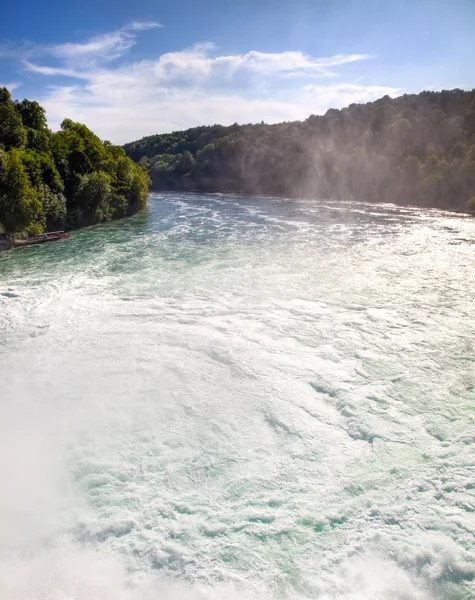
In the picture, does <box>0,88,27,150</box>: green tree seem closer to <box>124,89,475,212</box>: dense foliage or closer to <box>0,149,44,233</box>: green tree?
<box>0,149,44,233</box>: green tree

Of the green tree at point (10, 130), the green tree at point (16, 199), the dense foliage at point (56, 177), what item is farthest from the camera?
the green tree at point (10, 130)

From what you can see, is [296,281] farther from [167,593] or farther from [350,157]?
[350,157]

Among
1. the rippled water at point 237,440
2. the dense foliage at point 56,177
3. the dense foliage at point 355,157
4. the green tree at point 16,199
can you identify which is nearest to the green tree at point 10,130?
the dense foliage at point 56,177

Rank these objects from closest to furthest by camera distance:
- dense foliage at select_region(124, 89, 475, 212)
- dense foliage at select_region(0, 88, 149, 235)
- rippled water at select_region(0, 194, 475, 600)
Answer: rippled water at select_region(0, 194, 475, 600) < dense foliage at select_region(0, 88, 149, 235) < dense foliage at select_region(124, 89, 475, 212)

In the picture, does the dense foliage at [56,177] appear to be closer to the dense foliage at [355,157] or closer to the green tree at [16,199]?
the green tree at [16,199]

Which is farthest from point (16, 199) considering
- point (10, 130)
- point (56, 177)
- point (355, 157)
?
point (355, 157)

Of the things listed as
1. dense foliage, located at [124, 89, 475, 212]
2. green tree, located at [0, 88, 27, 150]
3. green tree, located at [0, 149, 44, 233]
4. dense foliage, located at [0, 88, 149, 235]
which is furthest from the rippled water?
dense foliage, located at [124, 89, 475, 212]

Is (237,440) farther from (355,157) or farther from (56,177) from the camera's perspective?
(355,157)
